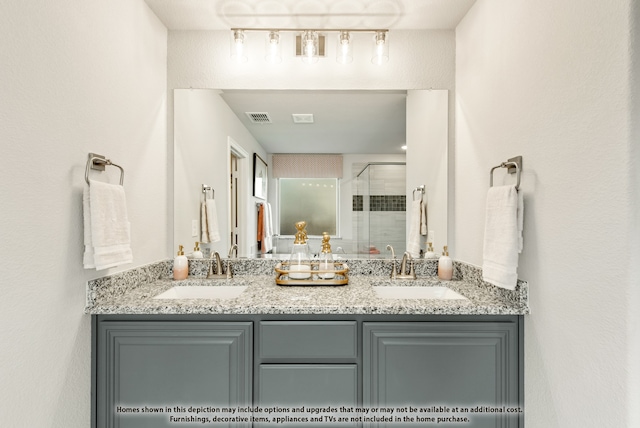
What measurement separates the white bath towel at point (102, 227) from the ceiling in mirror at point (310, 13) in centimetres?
106

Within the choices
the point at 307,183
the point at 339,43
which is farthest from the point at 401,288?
the point at 339,43

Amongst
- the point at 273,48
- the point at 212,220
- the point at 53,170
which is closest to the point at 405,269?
the point at 212,220

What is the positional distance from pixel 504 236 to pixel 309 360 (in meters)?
0.92

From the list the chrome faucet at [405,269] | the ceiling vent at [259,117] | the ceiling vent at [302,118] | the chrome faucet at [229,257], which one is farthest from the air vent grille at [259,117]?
the chrome faucet at [405,269]

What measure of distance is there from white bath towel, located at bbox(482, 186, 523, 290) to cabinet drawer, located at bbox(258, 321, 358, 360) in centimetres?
62

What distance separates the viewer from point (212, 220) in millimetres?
2174

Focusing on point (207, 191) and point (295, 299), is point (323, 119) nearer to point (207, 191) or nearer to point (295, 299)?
point (207, 191)

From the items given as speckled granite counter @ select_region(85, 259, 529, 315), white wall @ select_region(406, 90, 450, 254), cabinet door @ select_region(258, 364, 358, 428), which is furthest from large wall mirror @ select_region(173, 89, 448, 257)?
cabinet door @ select_region(258, 364, 358, 428)

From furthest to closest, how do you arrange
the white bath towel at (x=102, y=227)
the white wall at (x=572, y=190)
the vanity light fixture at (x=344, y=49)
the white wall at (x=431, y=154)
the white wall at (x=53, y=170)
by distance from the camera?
the white wall at (x=431, y=154), the vanity light fixture at (x=344, y=49), the white bath towel at (x=102, y=227), the white wall at (x=53, y=170), the white wall at (x=572, y=190)

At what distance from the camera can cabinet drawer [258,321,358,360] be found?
4.87 ft

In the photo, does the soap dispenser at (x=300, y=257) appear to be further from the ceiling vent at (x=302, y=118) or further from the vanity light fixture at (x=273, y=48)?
the vanity light fixture at (x=273, y=48)

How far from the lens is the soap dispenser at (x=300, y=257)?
1.90 metres

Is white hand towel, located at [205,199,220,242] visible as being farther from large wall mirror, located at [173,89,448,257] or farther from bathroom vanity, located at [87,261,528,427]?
bathroom vanity, located at [87,261,528,427]

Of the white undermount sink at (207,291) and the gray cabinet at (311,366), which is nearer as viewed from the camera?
the gray cabinet at (311,366)
